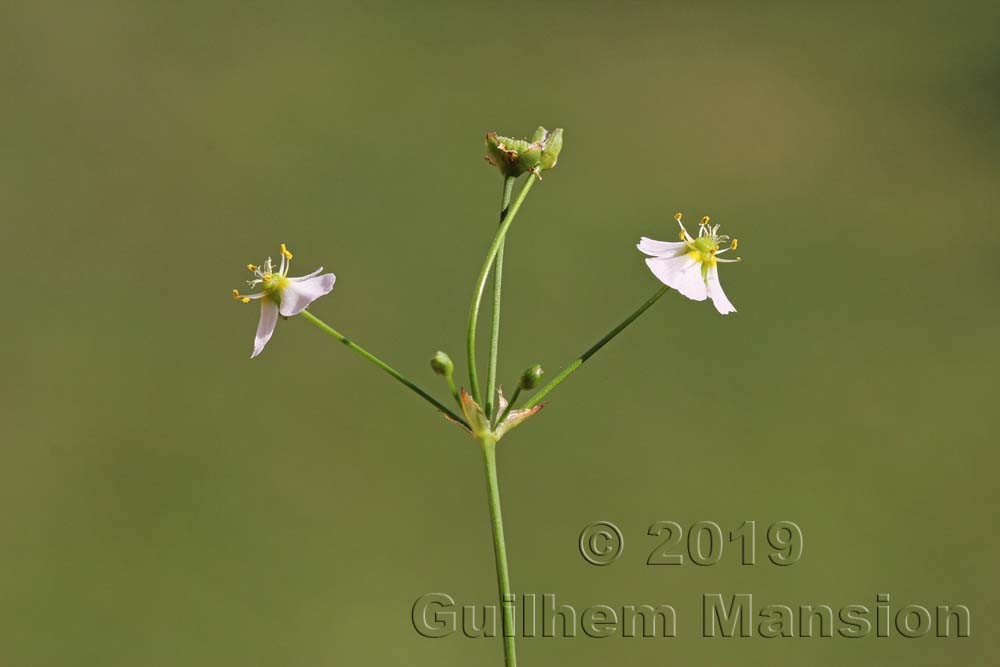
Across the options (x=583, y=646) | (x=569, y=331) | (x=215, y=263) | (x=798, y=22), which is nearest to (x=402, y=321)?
(x=569, y=331)

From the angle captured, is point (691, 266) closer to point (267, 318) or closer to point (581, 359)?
point (581, 359)

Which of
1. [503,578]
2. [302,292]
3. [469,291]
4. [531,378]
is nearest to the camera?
[503,578]

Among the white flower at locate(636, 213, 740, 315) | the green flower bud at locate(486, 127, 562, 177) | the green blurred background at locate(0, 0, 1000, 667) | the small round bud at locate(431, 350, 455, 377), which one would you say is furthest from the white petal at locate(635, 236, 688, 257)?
the green blurred background at locate(0, 0, 1000, 667)

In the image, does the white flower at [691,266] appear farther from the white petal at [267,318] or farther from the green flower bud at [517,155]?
the white petal at [267,318]

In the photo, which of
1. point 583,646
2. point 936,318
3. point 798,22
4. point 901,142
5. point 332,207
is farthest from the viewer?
point 798,22

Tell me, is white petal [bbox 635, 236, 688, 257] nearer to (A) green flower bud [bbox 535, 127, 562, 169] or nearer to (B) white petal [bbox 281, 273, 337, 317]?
(A) green flower bud [bbox 535, 127, 562, 169]

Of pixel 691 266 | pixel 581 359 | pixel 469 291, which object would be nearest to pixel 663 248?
pixel 691 266

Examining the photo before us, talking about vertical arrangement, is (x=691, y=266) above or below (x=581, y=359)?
above

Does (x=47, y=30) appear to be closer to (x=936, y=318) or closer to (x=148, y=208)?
(x=148, y=208)
